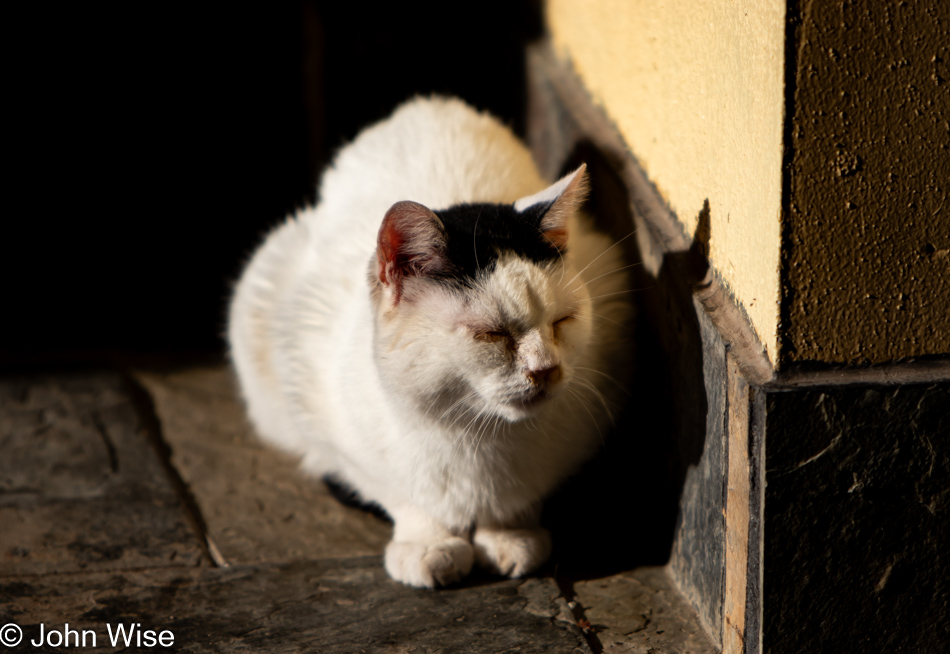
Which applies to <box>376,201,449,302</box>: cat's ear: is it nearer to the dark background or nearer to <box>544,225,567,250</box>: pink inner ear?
<box>544,225,567,250</box>: pink inner ear

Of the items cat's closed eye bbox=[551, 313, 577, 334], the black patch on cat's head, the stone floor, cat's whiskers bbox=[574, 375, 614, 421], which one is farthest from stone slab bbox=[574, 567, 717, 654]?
the black patch on cat's head

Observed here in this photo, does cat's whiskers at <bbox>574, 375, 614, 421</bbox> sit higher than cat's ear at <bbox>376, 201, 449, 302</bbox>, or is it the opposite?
cat's ear at <bbox>376, 201, 449, 302</bbox>

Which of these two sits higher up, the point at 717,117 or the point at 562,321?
the point at 717,117

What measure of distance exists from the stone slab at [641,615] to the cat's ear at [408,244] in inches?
30.9

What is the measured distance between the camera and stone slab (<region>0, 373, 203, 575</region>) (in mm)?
2215

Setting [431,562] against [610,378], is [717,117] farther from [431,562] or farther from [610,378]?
[431,562]

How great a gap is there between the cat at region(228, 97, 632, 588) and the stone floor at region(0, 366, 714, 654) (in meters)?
0.11

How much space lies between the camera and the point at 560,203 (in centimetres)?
189

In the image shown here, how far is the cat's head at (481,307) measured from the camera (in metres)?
1.76

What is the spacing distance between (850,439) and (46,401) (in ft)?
7.98

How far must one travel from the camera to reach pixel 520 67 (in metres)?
3.58


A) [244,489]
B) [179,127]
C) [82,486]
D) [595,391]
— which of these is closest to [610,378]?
[595,391]

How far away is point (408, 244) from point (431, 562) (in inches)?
28.1

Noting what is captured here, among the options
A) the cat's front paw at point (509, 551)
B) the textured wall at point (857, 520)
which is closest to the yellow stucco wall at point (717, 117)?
the textured wall at point (857, 520)
